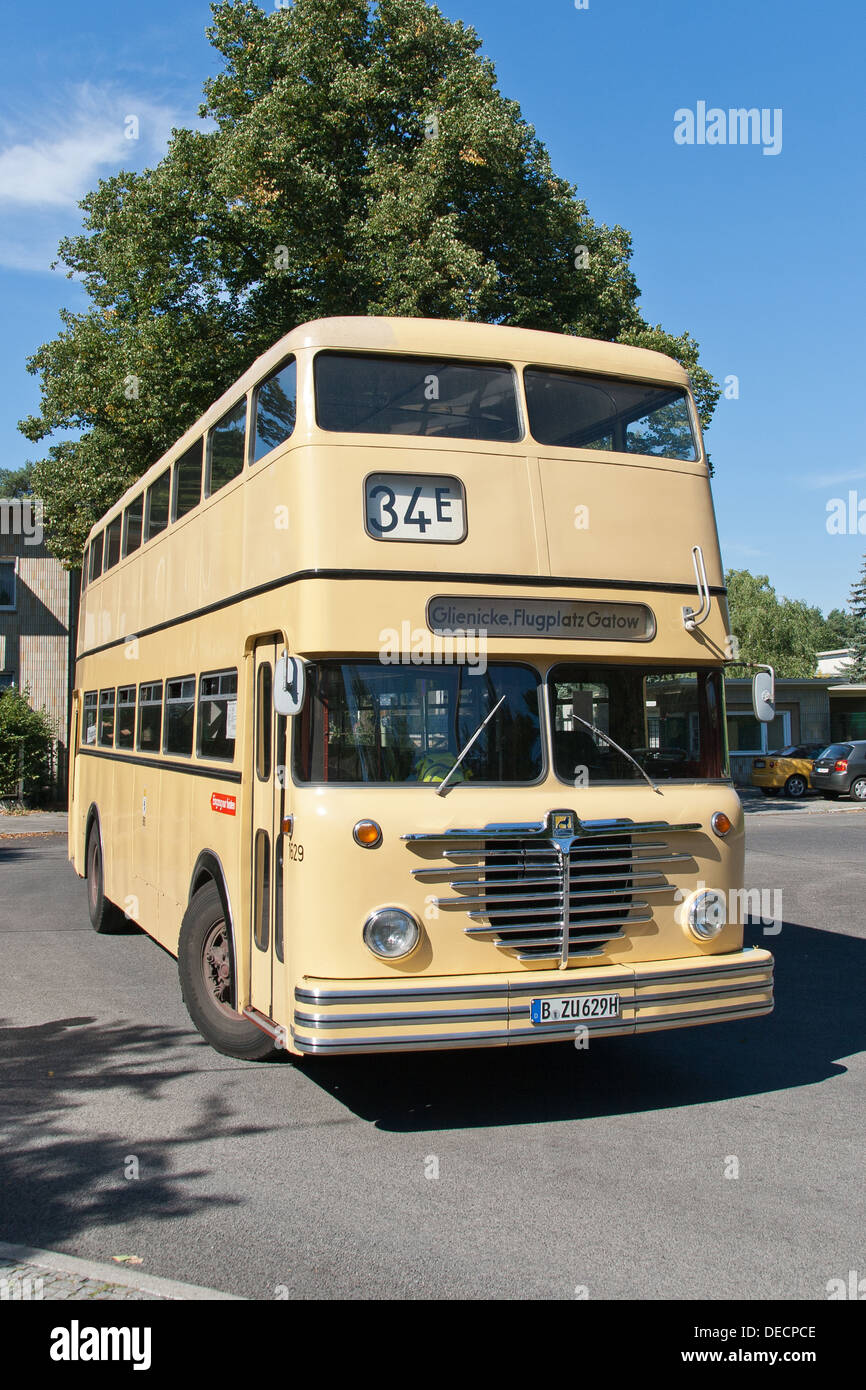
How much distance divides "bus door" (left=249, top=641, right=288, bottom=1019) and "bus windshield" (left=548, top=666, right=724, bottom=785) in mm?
1446

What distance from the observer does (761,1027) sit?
26.2 feet

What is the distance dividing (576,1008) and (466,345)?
3.42 m

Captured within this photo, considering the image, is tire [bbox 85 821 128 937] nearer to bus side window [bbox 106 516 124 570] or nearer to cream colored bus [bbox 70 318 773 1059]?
bus side window [bbox 106 516 124 570]

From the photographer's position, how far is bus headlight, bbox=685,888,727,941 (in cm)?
607

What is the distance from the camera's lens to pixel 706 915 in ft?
20.0

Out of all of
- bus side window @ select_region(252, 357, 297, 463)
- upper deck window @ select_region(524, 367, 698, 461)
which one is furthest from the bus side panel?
upper deck window @ select_region(524, 367, 698, 461)

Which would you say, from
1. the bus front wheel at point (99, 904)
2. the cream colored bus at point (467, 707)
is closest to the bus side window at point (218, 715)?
the cream colored bus at point (467, 707)

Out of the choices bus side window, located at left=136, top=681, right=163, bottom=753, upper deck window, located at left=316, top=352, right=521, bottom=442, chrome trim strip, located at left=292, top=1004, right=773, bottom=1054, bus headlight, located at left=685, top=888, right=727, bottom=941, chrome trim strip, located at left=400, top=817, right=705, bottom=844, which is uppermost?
upper deck window, located at left=316, top=352, right=521, bottom=442

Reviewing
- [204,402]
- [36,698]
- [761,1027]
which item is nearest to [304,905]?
[761,1027]

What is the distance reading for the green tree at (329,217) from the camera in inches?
787

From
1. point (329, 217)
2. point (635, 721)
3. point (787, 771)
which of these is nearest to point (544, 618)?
point (635, 721)
